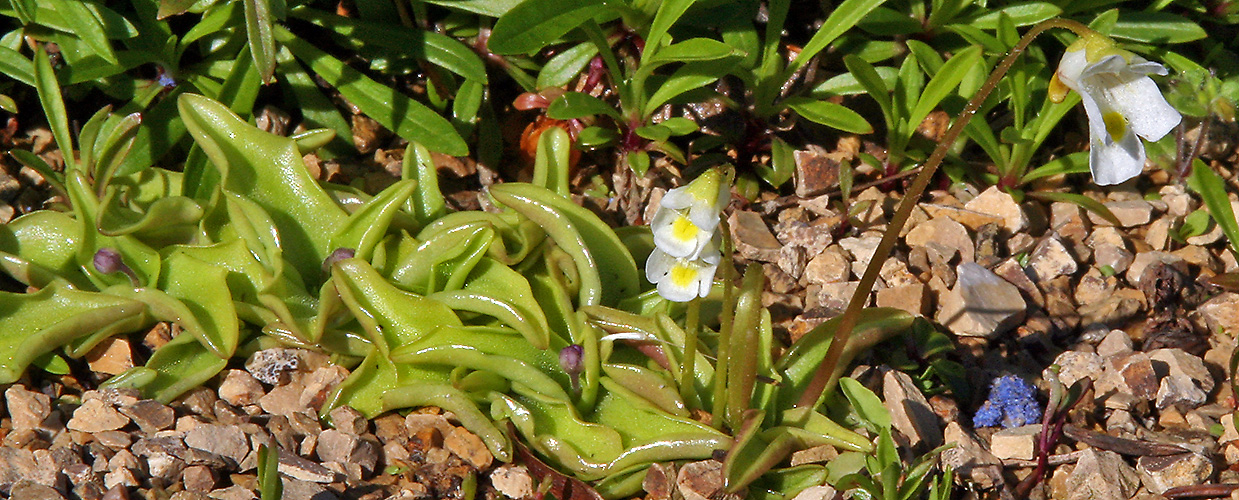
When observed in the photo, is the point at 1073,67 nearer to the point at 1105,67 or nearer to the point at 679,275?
the point at 1105,67

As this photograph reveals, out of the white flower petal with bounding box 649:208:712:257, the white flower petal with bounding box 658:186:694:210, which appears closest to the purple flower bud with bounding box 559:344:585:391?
the white flower petal with bounding box 649:208:712:257

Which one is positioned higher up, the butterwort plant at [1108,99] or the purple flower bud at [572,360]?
the butterwort plant at [1108,99]

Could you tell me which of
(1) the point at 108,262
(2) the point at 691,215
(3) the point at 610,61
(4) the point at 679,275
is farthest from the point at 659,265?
(1) the point at 108,262

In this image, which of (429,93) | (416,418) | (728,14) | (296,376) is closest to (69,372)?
(296,376)

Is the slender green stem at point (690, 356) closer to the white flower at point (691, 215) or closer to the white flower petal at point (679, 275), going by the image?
the white flower petal at point (679, 275)

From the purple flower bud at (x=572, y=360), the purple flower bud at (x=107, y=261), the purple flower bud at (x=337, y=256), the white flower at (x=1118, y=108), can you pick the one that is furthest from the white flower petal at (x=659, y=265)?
the purple flower bud at (x=107, y=261)

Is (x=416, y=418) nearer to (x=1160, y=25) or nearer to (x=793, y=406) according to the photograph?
(x=793, y=406)
